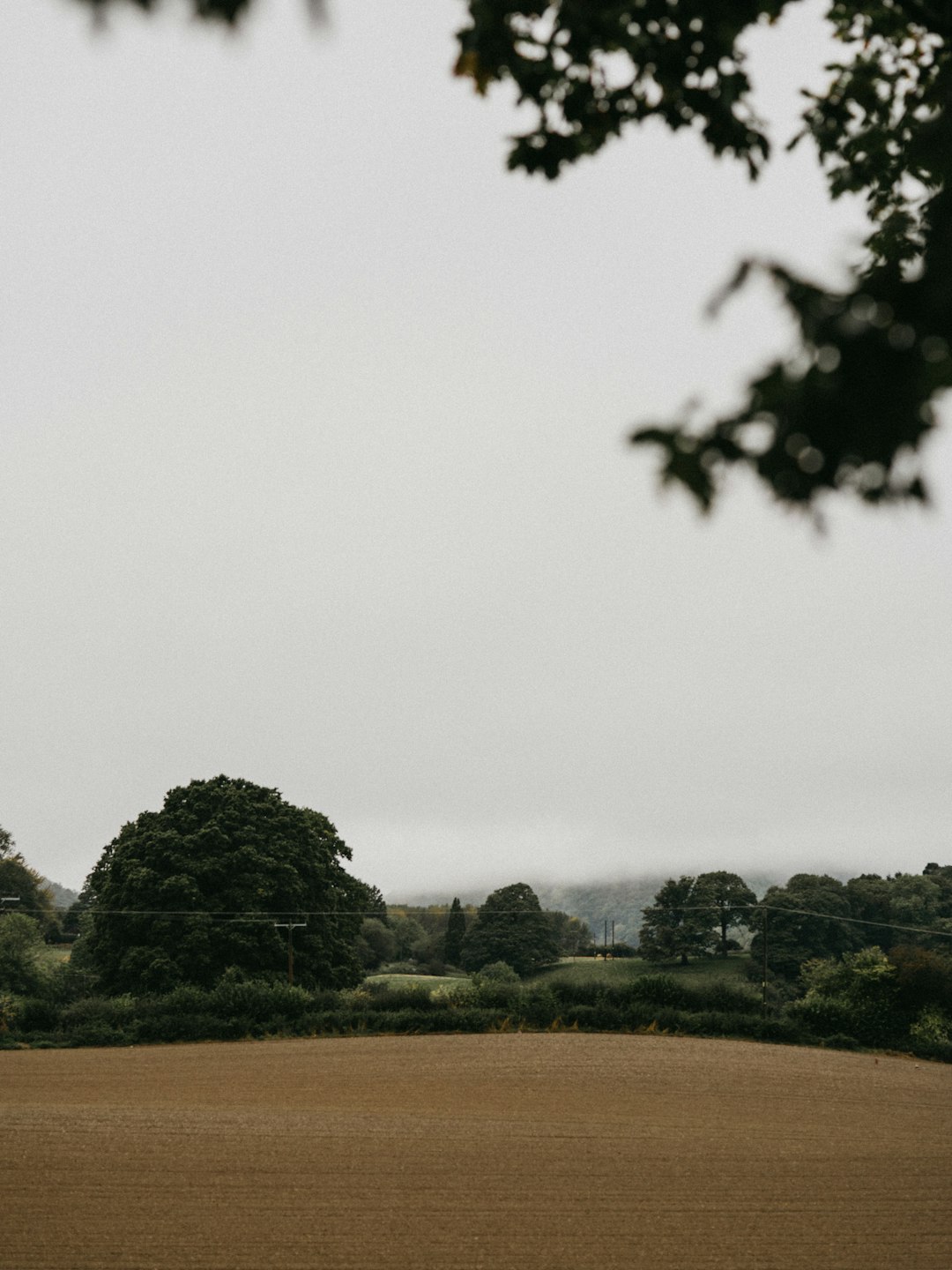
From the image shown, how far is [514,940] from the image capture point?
2758 inches

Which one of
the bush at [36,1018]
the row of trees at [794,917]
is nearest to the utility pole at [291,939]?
the bush at [36,1018]

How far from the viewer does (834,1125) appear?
21625 millimetres

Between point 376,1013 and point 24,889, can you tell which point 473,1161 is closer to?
point 376,1013

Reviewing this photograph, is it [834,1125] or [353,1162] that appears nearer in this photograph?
[353,1162]

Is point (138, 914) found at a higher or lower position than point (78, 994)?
higher

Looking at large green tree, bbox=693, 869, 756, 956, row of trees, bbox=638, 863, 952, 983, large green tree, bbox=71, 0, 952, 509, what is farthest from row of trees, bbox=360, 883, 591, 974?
large green tree, bbox=71, 0, 952, 509

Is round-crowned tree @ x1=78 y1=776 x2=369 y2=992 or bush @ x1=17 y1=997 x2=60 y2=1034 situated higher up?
round-crowned tree @ x1=78 y1=776 x2=369 y2=992

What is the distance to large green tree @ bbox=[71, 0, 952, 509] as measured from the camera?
200cm

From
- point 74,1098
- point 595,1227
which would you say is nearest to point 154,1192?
point 595,1227

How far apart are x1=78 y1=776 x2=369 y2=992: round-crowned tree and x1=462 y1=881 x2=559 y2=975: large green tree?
2809cm

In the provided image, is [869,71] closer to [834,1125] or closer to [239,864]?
[834,1125]

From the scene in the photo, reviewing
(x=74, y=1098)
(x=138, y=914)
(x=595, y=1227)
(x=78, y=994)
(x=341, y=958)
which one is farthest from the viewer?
(x=78, y=994)

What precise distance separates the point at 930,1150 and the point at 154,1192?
14.6 metres

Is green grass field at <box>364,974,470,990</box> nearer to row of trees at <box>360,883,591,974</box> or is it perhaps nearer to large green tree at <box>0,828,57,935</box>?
row of trees at <box>360,883,591,974</box>
